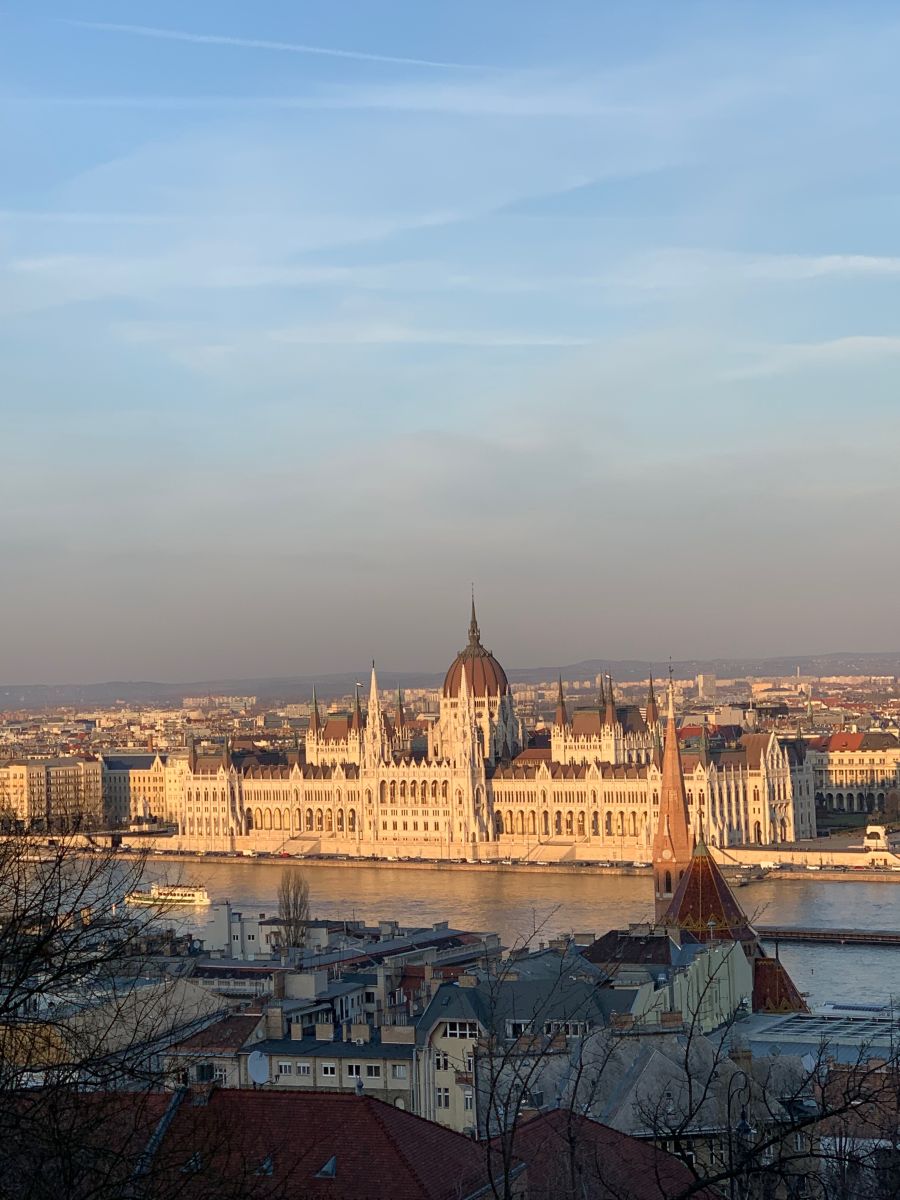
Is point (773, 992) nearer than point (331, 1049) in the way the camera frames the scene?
No

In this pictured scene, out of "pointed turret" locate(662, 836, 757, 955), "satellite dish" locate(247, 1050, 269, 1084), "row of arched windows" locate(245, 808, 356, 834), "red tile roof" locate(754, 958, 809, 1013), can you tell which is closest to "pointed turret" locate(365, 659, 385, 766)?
"row of arched windows" locate(245, 808, 356, 834)

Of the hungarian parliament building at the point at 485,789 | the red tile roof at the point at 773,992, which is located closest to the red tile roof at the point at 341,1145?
the red tile roof at the point at 773,992

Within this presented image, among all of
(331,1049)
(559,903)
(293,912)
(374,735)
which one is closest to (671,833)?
(559,903)

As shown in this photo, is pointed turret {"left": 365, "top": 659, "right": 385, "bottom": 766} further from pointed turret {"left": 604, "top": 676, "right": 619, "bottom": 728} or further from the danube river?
pointed turret {"left": 604, "top": 676, "right": 619, "bottom": 728}

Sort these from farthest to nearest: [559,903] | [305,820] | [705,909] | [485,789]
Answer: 1. [305,820]
2. [485,789]
3. [559,903]
4. [705,909]

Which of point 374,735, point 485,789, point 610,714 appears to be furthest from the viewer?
point 374,735

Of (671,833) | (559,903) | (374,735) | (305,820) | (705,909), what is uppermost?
(374,735)

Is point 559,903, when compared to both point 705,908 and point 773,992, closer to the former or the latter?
point 705,908

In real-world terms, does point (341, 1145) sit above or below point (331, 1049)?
above
